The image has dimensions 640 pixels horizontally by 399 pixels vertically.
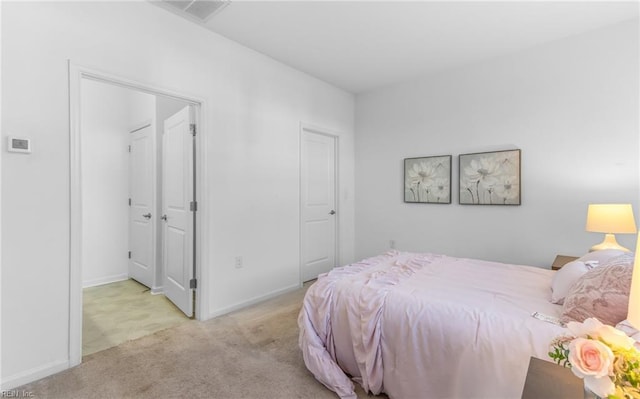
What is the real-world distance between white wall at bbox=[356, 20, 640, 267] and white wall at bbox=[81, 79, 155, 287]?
335 centimetres

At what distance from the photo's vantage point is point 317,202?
4062mm

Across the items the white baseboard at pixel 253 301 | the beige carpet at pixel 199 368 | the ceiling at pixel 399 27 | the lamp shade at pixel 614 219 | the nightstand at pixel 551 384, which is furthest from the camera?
the white baseboard at pixel 253 301

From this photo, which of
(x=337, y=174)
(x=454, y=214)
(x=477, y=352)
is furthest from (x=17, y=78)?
(x=454, y=214)

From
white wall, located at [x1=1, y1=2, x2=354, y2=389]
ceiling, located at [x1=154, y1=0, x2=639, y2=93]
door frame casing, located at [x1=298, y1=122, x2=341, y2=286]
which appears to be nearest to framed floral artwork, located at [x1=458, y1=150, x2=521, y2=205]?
ceiling, located at [x1=154, y1=0, x2=639, y2=93]

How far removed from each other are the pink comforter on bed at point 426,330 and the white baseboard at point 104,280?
128 inches

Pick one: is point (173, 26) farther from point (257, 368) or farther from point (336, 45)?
point (257, 368)

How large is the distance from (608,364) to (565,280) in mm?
1206

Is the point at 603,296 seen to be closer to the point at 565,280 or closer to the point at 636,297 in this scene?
the point at 565,280

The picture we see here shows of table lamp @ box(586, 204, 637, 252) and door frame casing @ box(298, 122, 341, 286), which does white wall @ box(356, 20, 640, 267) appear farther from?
door frame casing @ box(298, 122, 341, 286)

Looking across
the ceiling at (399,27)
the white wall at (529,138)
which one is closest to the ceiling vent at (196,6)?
the ceiling at (399,27)

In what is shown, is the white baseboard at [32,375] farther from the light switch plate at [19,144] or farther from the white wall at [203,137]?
the light switch plate at [19,144]

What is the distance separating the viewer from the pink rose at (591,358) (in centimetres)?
63

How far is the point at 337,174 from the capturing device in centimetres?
436

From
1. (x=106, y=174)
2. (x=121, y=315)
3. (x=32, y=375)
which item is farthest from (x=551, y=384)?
(x=106, y=174)
